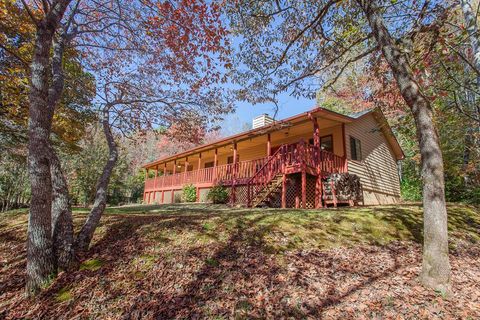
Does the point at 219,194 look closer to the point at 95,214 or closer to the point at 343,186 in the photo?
the point at 343,186

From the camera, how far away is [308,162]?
9.93 metres

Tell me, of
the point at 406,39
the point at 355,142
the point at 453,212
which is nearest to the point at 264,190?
the point at 355,142

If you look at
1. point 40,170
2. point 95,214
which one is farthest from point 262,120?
point 40,170

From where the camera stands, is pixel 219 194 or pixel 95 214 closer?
pixel 95 214

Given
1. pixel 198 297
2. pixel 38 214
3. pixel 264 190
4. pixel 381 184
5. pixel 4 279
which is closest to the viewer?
pixel 198 297

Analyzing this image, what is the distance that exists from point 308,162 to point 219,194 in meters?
5.27

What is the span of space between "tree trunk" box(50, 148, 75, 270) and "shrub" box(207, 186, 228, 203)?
9054mm

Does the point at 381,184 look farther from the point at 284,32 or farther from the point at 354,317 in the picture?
the point at 354,317

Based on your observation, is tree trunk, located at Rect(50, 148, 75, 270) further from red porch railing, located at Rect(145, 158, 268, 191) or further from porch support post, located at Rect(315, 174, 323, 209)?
red porch railing, located at Rect(145, 158, 268, 191)

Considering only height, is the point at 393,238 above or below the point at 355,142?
below

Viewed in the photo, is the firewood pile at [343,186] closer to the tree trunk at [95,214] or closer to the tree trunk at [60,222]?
the tree trunk at [95,214]

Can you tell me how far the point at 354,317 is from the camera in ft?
9.86

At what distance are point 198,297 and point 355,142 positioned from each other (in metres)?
11.6

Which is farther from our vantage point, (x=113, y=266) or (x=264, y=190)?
(x=264, y=190)
